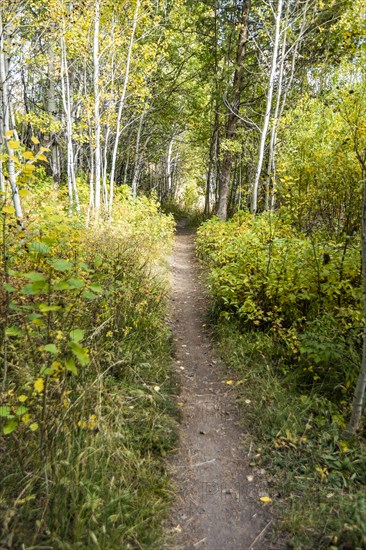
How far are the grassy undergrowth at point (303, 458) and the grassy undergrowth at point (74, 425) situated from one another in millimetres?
1018

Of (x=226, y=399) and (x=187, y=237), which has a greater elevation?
(x=187, y=237)

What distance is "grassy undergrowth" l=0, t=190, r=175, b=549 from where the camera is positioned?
218 centimetres

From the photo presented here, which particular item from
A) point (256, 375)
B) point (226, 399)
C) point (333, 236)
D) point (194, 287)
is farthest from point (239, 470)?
point (194, 287)

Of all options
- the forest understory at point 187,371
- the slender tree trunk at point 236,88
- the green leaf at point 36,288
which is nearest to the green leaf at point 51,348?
the forest understory at point 187,371

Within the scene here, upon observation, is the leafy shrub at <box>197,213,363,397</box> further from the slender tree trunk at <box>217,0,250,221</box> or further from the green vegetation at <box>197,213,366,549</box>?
the slender tree trunk at <box>217,0,250,221</box>

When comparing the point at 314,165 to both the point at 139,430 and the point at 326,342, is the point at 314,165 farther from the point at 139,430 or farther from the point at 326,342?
the point at 139,430

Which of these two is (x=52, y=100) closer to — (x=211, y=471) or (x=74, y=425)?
(x=74, y=425)

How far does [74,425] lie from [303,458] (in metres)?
2.24

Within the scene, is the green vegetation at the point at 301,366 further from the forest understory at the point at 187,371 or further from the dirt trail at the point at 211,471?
the dirt trail at the point at 211,471

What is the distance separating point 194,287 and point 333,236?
430 cm

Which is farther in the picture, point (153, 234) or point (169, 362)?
point (153, 234)

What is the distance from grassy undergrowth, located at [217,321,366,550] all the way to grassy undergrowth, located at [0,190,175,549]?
1.02 meters

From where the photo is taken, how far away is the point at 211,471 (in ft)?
10.8

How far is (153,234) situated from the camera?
11.7m
